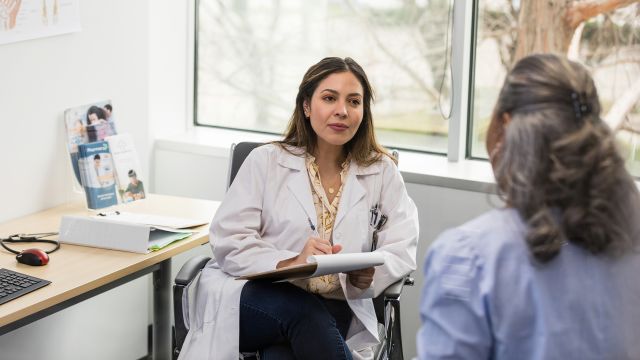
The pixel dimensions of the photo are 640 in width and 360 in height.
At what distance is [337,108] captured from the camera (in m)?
2.54

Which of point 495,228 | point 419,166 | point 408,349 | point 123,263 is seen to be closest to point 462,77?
point 419,166

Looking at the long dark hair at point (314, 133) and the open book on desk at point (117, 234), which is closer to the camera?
the open book on desk at point (117, 234)

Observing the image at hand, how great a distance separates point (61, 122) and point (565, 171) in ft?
6.97

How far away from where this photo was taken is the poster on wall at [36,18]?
269cm

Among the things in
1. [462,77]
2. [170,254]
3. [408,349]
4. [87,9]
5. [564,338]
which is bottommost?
[408,349]

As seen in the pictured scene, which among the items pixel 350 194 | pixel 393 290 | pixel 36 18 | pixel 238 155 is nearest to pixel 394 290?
pixel 393 290

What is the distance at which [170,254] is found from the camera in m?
2.55

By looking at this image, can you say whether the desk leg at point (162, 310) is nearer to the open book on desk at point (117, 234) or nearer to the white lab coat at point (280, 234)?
the open book on desk at point (117, 234)

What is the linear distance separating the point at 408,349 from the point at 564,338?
81.8 inches

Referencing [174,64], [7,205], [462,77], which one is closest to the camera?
[7,205]

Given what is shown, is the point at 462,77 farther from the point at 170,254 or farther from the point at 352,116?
the point at 170,254

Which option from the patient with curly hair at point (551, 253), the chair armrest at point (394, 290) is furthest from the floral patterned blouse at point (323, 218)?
the patient with curly hair at point (551, 253)

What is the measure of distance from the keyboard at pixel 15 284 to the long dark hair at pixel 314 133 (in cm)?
83

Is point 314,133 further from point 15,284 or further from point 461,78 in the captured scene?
point 15,284
